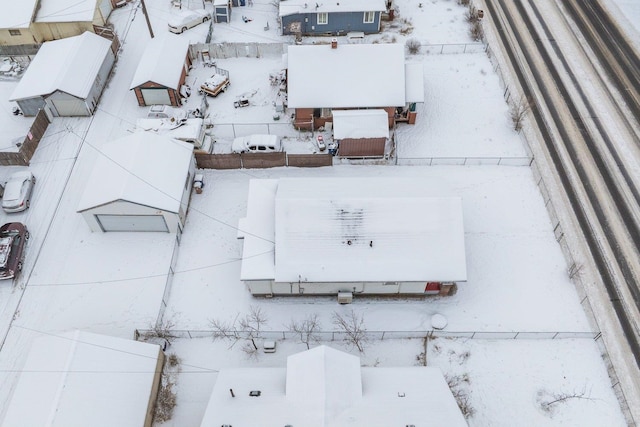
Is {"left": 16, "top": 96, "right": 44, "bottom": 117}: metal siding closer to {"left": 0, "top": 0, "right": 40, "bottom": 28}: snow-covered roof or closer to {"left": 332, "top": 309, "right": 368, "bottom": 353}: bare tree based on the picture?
{"left": 0, "top": 0, "right": 40, "bottom": 28}: snow-covered roof

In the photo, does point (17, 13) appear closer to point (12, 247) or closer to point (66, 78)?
point (66, 78)

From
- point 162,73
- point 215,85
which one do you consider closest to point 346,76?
point 215,85

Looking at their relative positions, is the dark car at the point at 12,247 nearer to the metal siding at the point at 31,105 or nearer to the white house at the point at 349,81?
the metal siding at the point at 31,105

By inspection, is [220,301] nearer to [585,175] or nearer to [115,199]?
[115,199]

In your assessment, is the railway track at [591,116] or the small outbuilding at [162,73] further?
the small outbuilding at [162,73]

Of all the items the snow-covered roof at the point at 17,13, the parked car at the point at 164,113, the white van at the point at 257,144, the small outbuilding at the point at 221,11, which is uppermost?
the small outbuilding at the point at 221,11

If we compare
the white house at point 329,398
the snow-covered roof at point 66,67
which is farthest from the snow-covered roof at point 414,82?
the snow-covered roof at point 66,67

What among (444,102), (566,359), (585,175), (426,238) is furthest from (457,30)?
(566,359)
